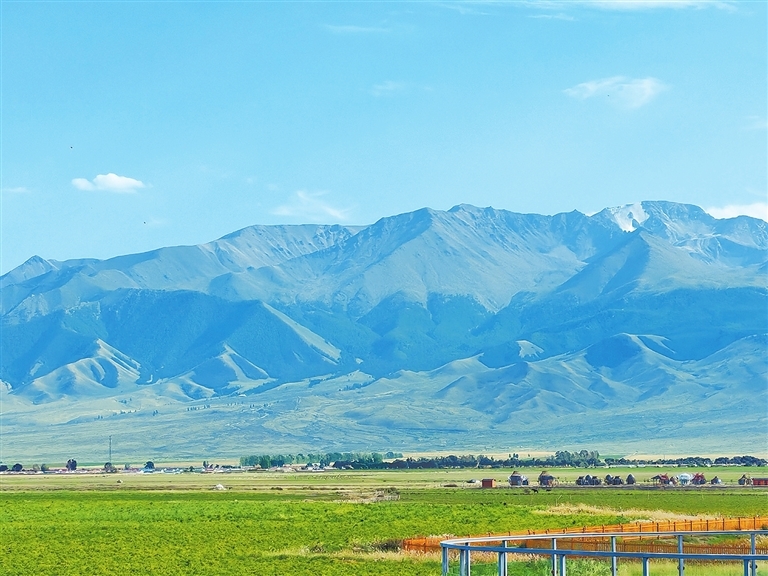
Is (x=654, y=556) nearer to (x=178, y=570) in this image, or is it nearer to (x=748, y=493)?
(x=178, y=570)

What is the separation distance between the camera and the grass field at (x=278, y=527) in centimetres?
5375

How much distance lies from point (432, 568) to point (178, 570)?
33.0 ft

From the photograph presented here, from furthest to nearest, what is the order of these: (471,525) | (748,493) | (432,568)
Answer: (748,493), (471,525), (432,568)

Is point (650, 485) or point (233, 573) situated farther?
point (650, 485)

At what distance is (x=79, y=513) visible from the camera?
313ft

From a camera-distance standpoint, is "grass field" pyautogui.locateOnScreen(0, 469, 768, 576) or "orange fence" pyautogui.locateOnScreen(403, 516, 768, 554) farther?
"grass field" pyautogui.locateOnScreen(0, 469, 768, 576)

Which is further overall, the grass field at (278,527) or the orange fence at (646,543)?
the grass field at (278,527)

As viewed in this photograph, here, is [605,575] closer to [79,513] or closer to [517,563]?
[517,563]

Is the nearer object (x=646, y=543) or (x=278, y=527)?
(x=646, y=543)

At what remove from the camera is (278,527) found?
77000mm

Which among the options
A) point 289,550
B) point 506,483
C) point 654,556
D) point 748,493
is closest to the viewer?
point 654,556

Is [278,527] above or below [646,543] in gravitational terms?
below

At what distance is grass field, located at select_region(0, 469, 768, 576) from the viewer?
53.8 m

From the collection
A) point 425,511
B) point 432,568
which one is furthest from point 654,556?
point 425,511
